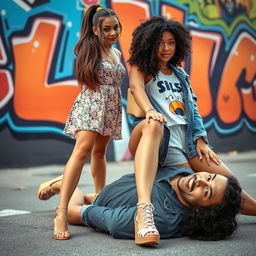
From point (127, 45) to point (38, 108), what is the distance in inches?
81.2

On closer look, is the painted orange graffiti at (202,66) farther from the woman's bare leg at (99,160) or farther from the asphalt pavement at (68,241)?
the woman's bare leg at (99,160)

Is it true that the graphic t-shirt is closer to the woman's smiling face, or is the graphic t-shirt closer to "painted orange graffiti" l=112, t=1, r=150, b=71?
the woman's smiling face

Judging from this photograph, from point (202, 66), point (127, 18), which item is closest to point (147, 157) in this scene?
point (127, 18)

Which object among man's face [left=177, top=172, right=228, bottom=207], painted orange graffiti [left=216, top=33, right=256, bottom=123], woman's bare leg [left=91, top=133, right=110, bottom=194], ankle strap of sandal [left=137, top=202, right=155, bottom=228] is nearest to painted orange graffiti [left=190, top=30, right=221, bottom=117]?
painted orange graffiti [left=216, top=33, right=256, bottom=123]

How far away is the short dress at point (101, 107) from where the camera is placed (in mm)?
4598

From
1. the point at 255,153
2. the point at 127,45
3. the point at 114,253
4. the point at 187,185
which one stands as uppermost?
the point at 127,45

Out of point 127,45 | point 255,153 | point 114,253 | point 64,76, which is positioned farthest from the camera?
point 255,153

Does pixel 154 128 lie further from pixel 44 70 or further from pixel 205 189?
pixel 44 70

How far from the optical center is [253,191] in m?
6.58

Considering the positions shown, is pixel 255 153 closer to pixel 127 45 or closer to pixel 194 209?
pixel 127 45

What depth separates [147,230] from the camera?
378 cm

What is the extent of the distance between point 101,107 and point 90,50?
0.46m

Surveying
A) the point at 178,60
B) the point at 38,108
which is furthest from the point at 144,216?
the point at 38,108

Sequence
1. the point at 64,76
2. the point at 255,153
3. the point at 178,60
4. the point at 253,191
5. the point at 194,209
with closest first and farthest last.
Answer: the point at 194,209, the point at 178,60, the point at 253,191, the point at 64,76, the point at 255,153
